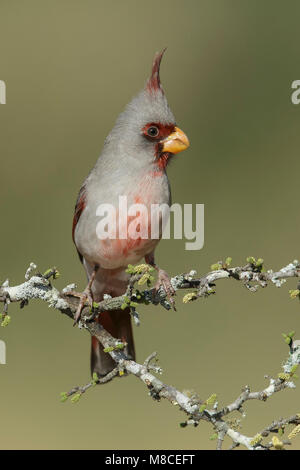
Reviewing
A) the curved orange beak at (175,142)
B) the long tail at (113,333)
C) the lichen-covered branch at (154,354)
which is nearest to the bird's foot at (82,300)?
the lichen-covered branch at (154,354)

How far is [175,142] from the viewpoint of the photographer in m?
3.82

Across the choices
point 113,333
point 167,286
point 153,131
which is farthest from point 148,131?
point 113,333

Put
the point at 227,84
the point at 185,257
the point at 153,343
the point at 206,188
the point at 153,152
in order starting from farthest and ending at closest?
1. the point at 227,84
2. the point at 206,188
3. the point at 185,257
4. the point at 153,343
5. the point at 153,152

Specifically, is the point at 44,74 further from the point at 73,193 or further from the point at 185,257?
the point at 185,257

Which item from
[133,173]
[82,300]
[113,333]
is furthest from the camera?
[113,333]

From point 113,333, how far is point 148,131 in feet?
3.48

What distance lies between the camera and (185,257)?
6879 millimetres

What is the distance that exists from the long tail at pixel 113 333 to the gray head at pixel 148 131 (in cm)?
84

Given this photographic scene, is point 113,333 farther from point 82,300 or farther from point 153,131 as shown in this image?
point 153,131

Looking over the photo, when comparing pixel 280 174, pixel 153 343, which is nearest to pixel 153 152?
pixel 153 343

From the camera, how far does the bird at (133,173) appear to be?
3697 millimetres

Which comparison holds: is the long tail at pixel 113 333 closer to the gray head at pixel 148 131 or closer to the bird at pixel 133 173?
the bird at pixel 133 173

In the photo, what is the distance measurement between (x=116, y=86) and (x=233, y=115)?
3.71 feet

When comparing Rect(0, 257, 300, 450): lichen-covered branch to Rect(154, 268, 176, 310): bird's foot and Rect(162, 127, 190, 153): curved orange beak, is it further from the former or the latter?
Rect(162, 127, 190, 153): curved orange beak
